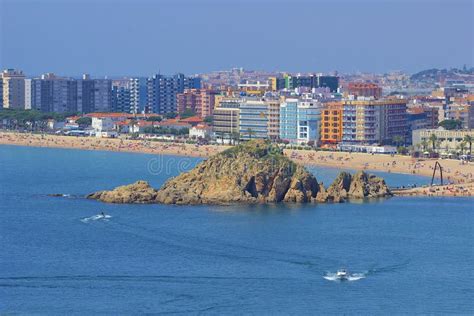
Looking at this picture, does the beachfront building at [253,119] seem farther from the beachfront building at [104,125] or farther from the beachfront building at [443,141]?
the beachfront building at [443,141]

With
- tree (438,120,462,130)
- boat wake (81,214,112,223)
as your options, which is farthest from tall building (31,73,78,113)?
boat wake (81,214,112,223)

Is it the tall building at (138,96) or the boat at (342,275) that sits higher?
the tall building at (138,96)

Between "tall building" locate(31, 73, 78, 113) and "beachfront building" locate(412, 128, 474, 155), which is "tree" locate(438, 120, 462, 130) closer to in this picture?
"beachfront building" locate(412, 128, 474, 155)

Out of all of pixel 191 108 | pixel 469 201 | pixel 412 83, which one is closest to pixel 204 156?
pixel 469 201

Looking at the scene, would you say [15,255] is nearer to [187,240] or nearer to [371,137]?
[187,240]

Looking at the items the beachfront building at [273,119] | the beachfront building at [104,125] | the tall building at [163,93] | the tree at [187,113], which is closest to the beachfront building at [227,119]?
the beachfront building at [273,119]

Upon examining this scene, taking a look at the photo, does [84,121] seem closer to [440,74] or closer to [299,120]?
[299,120]

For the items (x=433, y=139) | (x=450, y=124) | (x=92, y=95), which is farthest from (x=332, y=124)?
(x=92, y=95)
